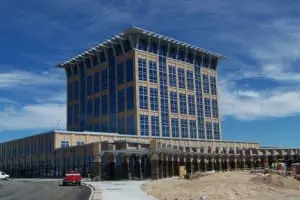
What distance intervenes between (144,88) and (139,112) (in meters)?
6.53

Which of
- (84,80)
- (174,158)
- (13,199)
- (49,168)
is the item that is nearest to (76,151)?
(49,168)

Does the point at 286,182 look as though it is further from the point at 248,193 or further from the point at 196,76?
the point at 196,76

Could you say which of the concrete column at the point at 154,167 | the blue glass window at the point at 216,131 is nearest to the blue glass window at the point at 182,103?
the blue glass window at the point at 216,131

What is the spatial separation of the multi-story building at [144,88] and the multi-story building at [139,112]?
0.82ft

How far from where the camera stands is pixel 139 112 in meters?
105

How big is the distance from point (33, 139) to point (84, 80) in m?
29.3

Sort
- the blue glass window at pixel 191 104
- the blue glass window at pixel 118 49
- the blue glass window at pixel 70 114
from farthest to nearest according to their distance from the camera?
the blue glass window at pixel 70 114
the blue glass window at pixel 191 104
the blue glass window at pixel 118 49

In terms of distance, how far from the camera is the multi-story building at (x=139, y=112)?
90.5 meters

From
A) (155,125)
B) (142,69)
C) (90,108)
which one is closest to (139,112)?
(155,125)

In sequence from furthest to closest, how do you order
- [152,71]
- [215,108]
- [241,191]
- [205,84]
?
[215,108], [205,84], [152,71], [241,191]

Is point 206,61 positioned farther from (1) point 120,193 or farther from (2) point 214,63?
(1) point 120,193

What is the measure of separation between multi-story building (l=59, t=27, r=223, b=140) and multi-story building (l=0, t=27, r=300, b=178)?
0.25m

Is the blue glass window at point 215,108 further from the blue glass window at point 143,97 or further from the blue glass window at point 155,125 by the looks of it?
the blue glass window at point 143,97

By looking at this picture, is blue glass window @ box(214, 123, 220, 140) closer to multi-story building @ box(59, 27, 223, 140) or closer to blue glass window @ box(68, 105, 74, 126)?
multi-story building @ box(59, 27, 223, 140)
